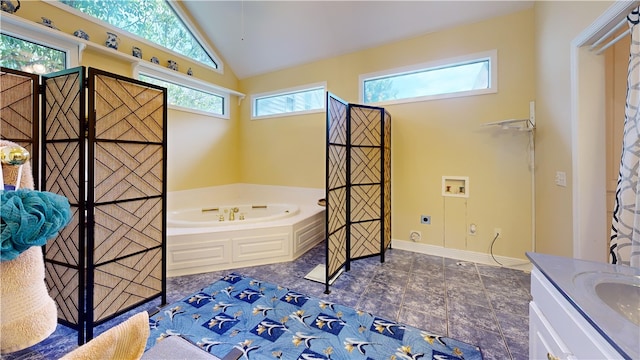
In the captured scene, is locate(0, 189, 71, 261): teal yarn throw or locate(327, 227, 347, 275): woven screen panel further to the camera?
locate(327, 227, 347, 275): woven screen panel

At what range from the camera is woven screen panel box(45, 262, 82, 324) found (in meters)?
1.76

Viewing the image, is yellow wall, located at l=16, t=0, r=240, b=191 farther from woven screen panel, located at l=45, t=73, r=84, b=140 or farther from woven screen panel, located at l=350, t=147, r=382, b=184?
woven screen panel, located at l=350, t=147, r=382, b=184

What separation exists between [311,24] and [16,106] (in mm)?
3381

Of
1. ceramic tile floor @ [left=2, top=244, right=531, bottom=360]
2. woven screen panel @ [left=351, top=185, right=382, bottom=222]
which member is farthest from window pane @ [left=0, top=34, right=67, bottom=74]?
woven screen panel @ [left=351, top=185, right=382, bottom=222]

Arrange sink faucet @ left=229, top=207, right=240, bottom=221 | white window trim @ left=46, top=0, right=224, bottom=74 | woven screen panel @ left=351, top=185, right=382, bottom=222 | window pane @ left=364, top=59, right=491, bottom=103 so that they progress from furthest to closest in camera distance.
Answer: sink faucet @ left=229, top=207, right=240, bottom=221 → window pane @ left=364, top=59, right=491, bottom=103 → woven screen panel @ left=351, top=185, right=382, bottom=222 → white window trim @ left=46, top=0, right=224, bottom=74

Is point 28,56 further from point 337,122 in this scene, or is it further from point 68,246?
point 337,122

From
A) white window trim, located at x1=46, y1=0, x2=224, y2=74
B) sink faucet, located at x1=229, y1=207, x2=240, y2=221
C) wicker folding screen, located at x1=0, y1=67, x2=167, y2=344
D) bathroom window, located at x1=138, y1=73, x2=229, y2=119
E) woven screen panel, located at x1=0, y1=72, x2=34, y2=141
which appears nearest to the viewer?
woven screen panel, located at x1=0, y1=72, x2=34, y2=141

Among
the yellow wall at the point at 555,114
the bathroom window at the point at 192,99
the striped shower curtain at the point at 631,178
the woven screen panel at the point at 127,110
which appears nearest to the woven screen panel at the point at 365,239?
the yellow wall at the point at 555,114

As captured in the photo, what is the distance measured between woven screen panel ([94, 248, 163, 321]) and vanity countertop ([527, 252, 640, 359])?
105 inches

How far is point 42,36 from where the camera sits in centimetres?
255

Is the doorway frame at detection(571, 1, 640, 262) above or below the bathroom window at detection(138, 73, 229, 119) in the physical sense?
below

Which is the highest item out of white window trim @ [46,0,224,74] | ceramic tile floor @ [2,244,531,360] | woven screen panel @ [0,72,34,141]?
white window trim @ [46,0,224,74]

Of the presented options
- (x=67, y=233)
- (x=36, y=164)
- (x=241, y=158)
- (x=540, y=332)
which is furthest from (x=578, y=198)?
(x=241, y=158)

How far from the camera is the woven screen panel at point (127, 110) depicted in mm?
1771
